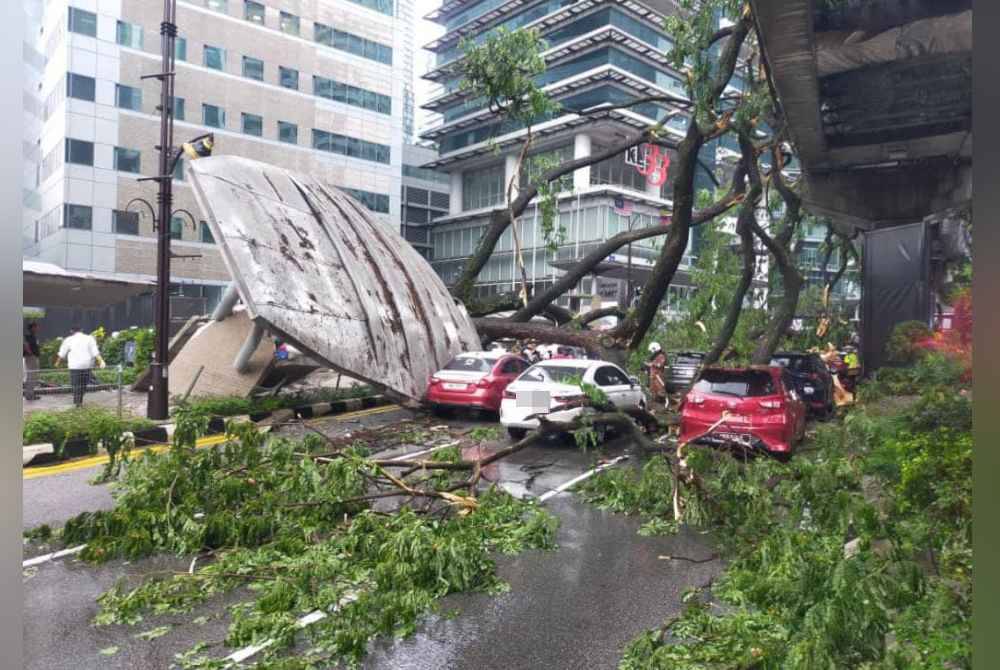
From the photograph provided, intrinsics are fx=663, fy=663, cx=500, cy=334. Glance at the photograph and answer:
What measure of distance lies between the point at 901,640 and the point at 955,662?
1.10 ft

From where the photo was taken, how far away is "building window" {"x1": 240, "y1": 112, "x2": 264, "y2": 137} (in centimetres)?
3500

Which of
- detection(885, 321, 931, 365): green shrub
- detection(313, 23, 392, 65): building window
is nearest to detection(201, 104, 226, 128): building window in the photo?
detection(313, 23, 392, 65): building window

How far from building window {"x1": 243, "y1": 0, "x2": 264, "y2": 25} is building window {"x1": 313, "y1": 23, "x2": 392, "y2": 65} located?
2918 mm

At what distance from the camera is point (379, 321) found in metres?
12.5

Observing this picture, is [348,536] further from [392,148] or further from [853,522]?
[392,148]

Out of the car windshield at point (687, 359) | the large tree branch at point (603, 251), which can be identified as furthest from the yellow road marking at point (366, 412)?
the car windshield at point (687, 359)

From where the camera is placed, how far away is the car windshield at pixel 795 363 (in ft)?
50.5

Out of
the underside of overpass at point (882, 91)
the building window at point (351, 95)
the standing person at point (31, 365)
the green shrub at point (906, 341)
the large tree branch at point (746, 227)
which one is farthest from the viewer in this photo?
the building window at point (351, 95)

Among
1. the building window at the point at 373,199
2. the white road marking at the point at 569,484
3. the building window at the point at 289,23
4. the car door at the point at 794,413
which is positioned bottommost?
the white road marking at the point at 569,484

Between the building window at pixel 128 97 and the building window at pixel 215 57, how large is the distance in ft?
12.7

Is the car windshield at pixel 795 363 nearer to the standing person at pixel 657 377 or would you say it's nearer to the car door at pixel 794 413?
the standing person at pixel 657 377

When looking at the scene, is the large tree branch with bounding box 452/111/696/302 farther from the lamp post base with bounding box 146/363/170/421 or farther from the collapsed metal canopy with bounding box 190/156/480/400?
the lamp post base with bounding box 146/363/170/421

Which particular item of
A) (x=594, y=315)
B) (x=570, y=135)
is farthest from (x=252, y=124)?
(x=594, y=315)

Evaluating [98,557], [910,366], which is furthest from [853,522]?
[98,557]
